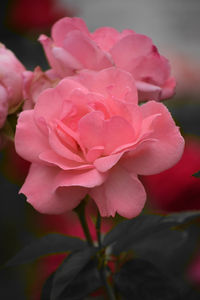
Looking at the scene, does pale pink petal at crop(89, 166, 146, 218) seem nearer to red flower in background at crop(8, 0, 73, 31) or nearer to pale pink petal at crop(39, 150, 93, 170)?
pale pink petal at crop(39, 150, 93, 170)

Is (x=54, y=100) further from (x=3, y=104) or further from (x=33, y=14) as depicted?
(x=33, y=14)

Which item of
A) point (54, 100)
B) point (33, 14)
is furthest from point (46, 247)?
point (33, 14)

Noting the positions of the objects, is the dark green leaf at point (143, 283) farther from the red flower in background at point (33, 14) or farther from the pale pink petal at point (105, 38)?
the red flower in background at point (33, 14)

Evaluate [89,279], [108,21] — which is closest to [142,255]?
[89,279]

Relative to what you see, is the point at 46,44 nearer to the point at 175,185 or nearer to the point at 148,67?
the point at 148,67

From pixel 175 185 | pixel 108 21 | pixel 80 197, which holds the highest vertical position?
pixel 80 197

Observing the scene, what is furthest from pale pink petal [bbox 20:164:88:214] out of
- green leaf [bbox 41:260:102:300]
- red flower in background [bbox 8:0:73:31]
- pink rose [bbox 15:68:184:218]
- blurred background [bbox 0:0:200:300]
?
red flower in background [bbox 8:0:73:31]
